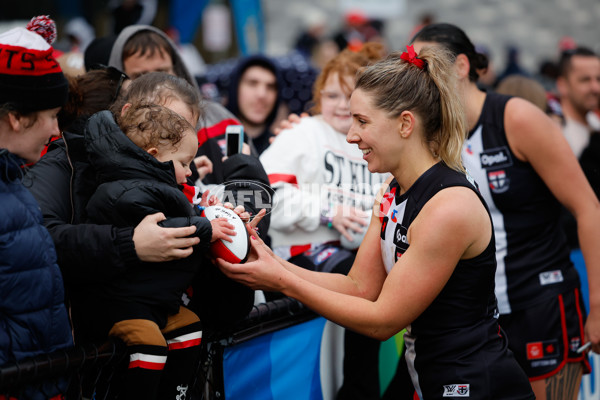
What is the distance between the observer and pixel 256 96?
568 centimetres

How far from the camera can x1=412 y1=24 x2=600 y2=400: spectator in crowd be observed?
11.0 ft

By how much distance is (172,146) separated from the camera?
242cm

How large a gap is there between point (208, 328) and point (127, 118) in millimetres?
917

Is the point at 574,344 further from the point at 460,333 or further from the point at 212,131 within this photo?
the point at 212,131

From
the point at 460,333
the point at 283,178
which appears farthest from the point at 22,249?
the point at 283,178

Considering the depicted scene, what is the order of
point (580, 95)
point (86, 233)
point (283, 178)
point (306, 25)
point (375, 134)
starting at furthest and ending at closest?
point (306, 25) → point (580, 95) → point (283, 178) → point (375, 134) → point (86, 233)

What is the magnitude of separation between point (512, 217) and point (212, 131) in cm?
169

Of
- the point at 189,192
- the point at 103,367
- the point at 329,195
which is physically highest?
the point at 189,192

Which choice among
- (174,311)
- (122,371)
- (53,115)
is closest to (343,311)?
(174,311)

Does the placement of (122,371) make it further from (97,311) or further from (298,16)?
(298,16)

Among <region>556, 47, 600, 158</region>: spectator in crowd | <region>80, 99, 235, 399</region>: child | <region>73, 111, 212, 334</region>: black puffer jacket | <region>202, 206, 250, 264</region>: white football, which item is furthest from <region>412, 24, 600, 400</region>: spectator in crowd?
<region>556, 47, 600, 158</region>: spectator in crowd

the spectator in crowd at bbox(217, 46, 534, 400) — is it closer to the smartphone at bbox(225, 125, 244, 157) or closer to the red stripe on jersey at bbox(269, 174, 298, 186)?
the smartphone at bbox(225, 125, 244, 157)

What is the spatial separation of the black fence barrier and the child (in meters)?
0.09

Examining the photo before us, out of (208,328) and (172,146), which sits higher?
(172,146)
